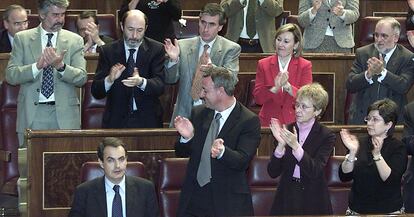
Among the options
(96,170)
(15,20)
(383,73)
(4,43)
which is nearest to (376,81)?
(383,73)

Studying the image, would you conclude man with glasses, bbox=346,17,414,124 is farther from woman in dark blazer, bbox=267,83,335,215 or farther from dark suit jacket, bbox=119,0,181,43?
dark suit jacket, bbox=119,0,181,43

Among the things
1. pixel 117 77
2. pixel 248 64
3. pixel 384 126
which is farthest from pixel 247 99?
pixel 384 126

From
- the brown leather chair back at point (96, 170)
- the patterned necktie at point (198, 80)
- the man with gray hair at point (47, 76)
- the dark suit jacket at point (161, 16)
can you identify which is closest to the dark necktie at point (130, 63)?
the man with gray hair at point (47, 76)

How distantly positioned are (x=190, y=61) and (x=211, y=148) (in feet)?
4.94

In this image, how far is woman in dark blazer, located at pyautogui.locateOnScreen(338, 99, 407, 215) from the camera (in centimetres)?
665

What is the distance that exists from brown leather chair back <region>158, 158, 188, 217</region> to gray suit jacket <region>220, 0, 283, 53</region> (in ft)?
8.92

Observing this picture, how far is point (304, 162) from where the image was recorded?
646 cm

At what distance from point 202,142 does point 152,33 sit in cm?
282

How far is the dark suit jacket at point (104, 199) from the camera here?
21.2 feet

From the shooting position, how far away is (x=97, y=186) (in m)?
6.50

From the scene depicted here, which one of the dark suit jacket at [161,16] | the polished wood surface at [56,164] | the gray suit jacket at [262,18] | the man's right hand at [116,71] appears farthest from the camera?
the gray suit jacket at [262,18]

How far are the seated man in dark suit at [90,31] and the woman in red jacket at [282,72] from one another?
1.76m

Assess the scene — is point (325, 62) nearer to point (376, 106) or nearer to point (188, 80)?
point (188, 80)

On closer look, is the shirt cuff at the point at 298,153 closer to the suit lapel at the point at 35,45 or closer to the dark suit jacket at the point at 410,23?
the suit lapel at the point at 35,45
